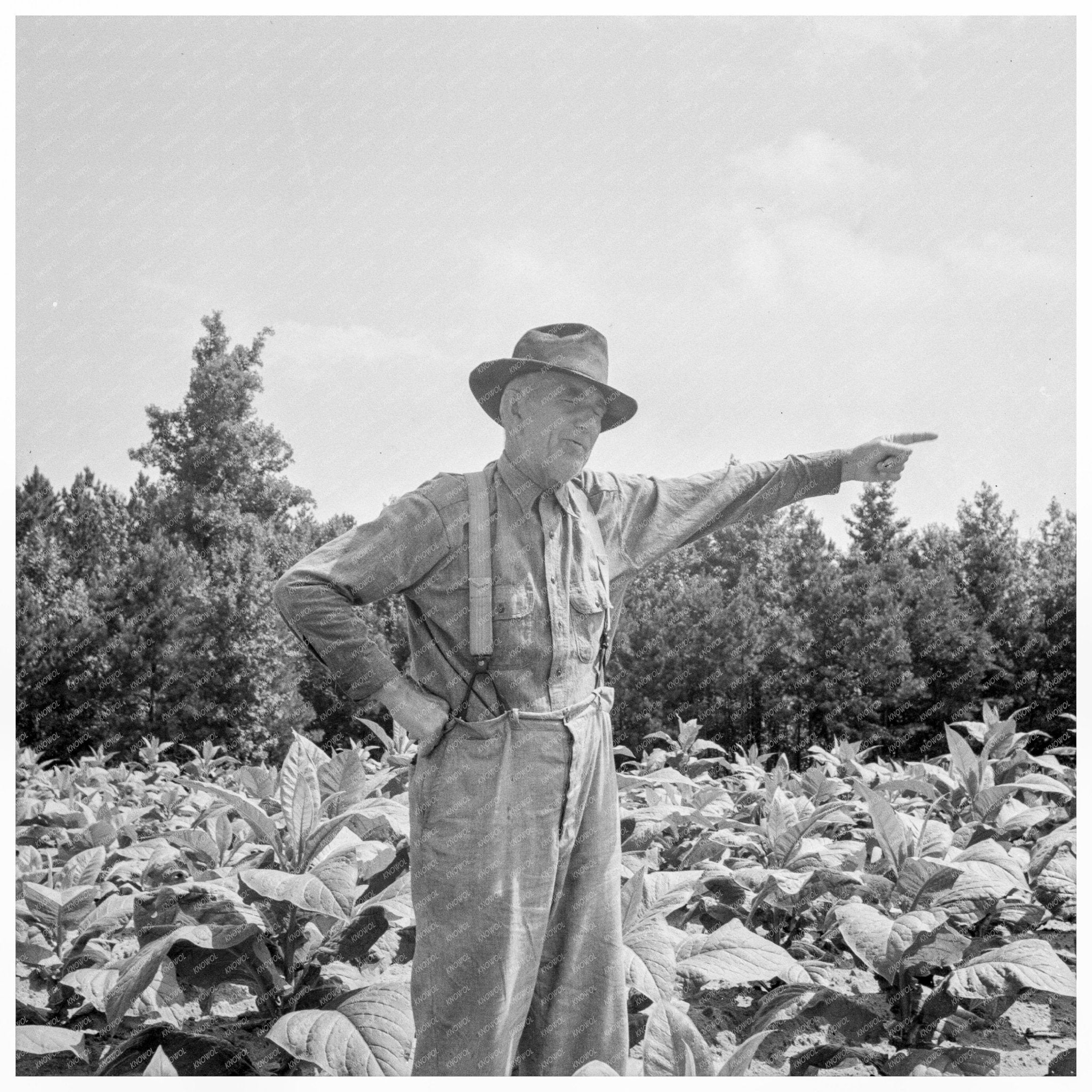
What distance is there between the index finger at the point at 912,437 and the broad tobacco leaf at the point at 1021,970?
1.36 meters

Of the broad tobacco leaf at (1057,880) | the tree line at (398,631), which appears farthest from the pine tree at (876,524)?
the broad tobacco leaf at (1057,880)

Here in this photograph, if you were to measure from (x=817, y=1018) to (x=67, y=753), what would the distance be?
16651mm

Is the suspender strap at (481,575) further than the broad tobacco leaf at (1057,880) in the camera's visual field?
No

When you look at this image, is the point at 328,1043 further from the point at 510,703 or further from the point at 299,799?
the point at 510,703

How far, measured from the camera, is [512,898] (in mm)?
1964

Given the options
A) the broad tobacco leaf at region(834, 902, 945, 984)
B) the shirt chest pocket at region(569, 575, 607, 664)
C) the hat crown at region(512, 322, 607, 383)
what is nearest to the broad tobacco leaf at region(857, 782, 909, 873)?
the broad tobacco leaf at region(834, 902, 945, 984)

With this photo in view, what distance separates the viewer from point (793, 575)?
68.1ft

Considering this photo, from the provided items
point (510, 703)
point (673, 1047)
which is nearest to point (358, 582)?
point (510, 703)

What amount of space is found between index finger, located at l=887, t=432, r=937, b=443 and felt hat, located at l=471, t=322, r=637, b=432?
0.65m

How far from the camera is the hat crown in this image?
2.10 metres

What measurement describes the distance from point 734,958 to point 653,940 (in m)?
0.22

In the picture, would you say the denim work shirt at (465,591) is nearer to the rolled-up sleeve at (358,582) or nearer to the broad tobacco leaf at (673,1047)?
the rolled-up sleeve at (358,582)

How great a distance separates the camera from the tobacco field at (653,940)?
254 centimetres

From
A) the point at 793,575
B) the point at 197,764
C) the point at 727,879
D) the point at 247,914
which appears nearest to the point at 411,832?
the point at 247,914
